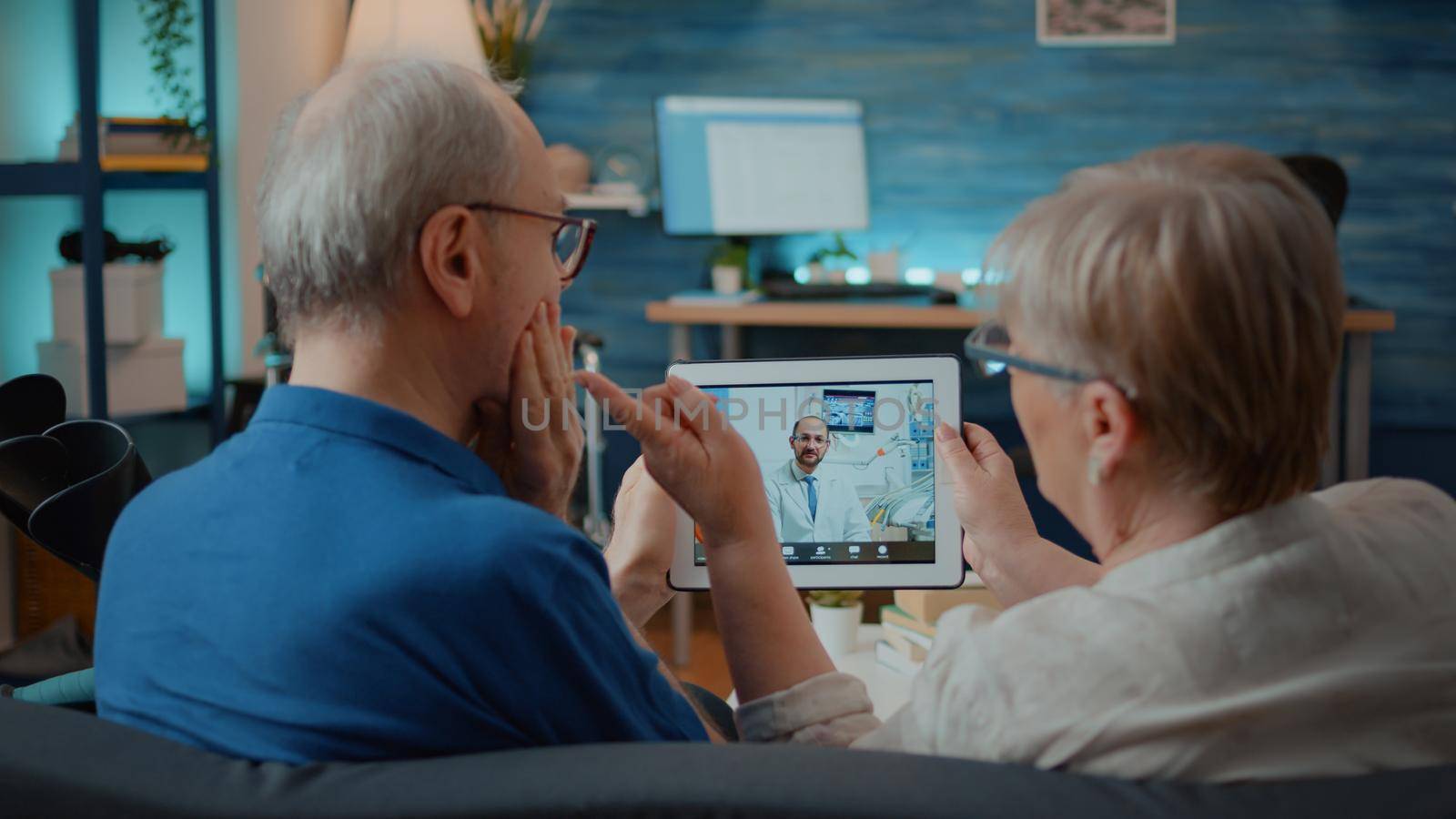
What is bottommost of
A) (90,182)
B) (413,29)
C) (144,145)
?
(90,182)

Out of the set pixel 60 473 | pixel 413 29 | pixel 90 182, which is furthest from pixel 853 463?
pixel 413 29

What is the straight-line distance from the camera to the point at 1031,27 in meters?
4.38

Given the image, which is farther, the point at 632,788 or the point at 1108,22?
the point at 1108,22

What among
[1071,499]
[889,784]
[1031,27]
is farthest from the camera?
[1031,27]

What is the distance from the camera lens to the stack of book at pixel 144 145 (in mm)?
3240

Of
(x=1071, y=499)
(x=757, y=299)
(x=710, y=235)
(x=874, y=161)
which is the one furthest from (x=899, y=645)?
(x=874, y=161)

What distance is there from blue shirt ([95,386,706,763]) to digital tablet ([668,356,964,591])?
1.45 feet

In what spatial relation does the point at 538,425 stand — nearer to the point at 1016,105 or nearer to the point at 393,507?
the point at 393,507

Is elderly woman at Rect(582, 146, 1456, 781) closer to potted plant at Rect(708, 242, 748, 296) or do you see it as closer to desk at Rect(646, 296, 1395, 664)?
desk at Rect(646, 296, 1395, 664)

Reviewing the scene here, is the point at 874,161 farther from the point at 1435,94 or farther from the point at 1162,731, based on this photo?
the point at 1162,731

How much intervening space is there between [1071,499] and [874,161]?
3726mm

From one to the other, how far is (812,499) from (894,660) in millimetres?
395

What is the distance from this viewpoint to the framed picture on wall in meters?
4.33

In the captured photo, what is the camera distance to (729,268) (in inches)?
168
